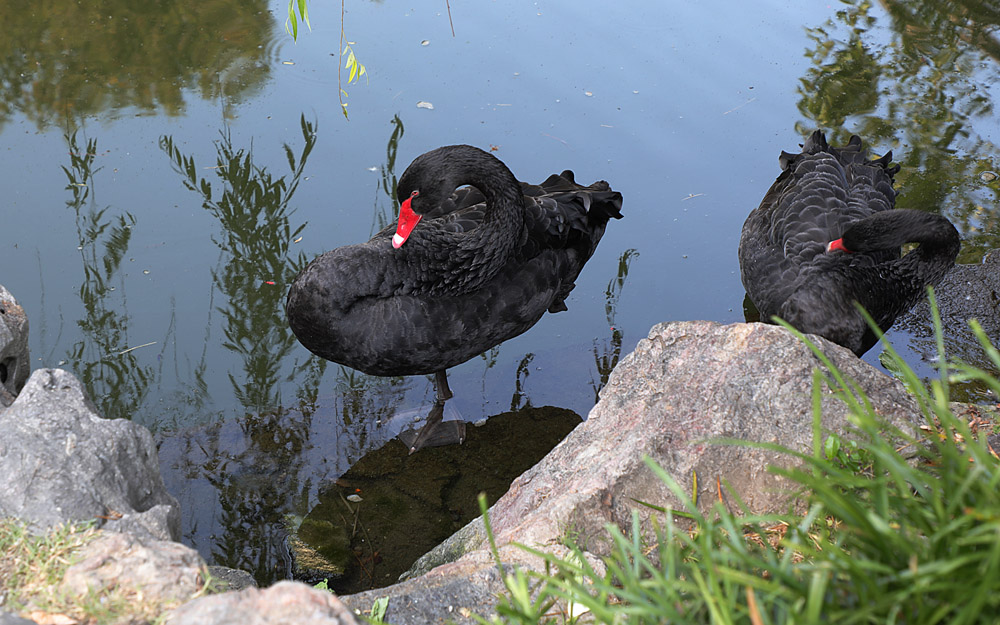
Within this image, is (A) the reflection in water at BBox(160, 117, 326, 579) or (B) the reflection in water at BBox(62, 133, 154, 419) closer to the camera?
(A) the reflection in water at BBox(160, 117, 326, 579)

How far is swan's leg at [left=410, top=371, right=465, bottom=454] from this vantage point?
13.7ft

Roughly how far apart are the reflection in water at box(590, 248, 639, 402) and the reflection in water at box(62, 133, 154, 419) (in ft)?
7.39

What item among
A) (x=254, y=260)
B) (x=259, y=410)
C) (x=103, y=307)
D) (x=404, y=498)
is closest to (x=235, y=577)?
(x=404, y=498)

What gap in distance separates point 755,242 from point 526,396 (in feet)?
4.76

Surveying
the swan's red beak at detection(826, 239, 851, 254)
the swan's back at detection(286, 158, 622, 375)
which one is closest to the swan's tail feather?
the swan's back at detection(286, 158, 622, 375)

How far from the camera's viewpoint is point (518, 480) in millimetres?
2990

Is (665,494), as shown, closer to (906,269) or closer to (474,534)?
(474,534)

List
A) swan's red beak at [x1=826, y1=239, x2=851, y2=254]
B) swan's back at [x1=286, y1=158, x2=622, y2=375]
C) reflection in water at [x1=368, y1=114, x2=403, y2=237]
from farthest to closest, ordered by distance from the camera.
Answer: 1. reflection in water at [x1=368, y1=114, x2=403, y2=237]
2. swan's red beak at [x1=826, y1=239, x2=851, y2=254]
3. swan's back at [x1=286, y1=158, x2=622, y2=375]

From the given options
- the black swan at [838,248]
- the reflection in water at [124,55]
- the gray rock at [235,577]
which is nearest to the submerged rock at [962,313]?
the black swan at [838,248]

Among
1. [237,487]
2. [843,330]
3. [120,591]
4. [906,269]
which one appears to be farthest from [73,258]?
[906,269]

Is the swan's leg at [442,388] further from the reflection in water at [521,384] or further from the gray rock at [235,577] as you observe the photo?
the gray rock at [235,577]

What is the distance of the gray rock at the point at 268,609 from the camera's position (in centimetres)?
156

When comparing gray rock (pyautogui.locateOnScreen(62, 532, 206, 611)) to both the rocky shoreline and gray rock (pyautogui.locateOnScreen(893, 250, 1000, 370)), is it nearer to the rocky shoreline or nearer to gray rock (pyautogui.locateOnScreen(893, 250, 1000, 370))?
the rocky shoreline

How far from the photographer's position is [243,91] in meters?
6.27
